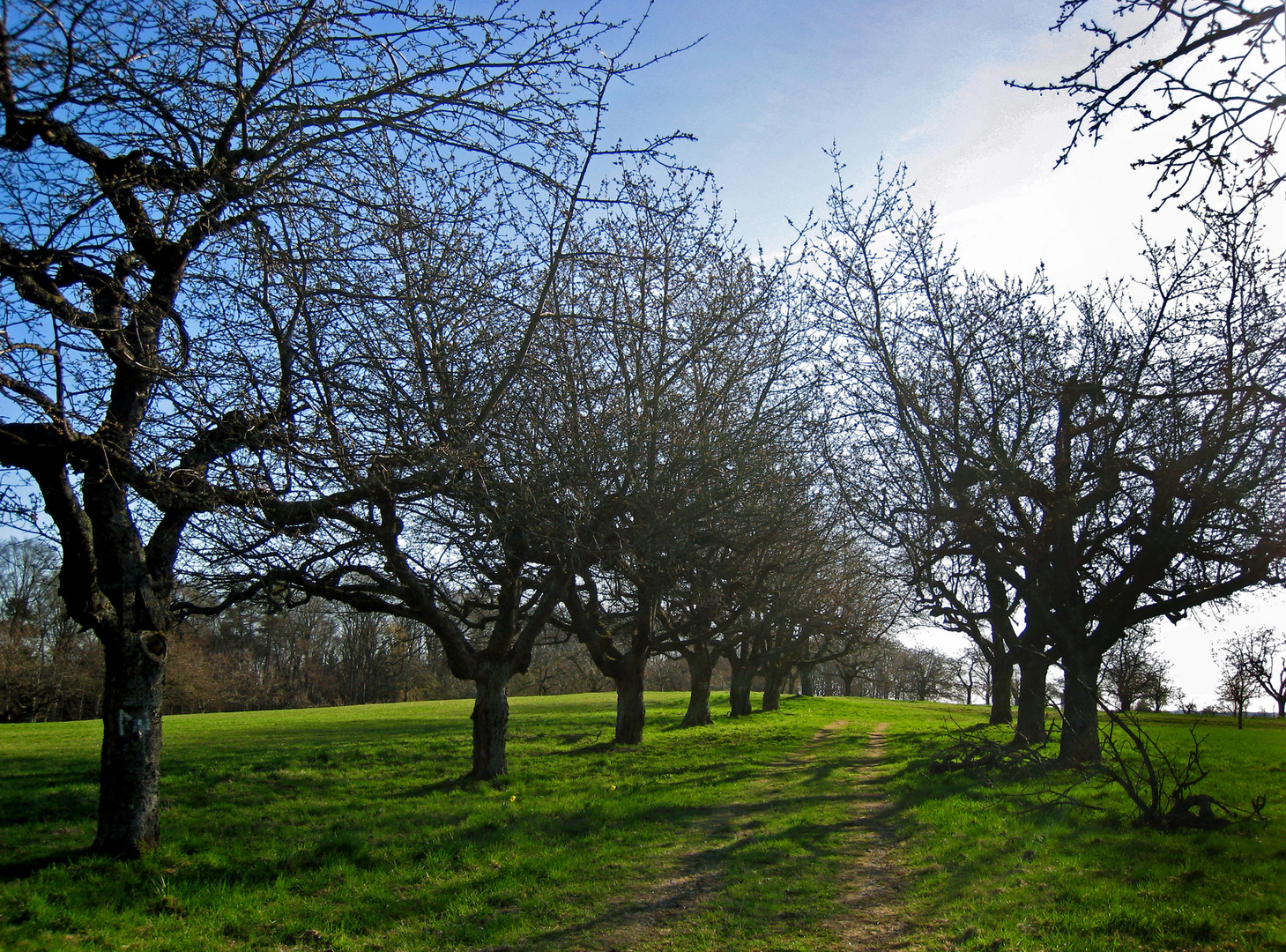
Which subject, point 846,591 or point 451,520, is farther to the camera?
point 846,591

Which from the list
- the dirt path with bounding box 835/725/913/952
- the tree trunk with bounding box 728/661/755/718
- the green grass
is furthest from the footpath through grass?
the tree trunk with bounding box 728/661/755/718

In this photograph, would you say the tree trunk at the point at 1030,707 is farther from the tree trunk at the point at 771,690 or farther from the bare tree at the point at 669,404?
the tree trunk at the point at 771,690

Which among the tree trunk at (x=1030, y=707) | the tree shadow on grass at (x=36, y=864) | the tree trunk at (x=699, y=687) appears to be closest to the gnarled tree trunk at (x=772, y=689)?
the tree trunk at (x=699, y=687)

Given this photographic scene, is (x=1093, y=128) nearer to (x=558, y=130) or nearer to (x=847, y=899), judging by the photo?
(x=558, y=130)

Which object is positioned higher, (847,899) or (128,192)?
(128,192)

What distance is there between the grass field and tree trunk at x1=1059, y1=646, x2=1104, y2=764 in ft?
5.62

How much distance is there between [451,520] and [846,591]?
15983 millimetres

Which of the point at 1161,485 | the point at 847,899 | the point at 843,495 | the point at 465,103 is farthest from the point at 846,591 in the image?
the point at 465,103

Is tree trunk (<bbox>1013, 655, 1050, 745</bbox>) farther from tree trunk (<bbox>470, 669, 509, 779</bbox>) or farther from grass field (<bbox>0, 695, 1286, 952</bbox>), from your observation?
tree trunk (<bbox>470, 669, 509, 779</bbox>)

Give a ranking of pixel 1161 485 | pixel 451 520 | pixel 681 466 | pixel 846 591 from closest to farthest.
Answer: pixel 451 520 < pixel 681 466 < pixel 1161 485 < pixel 846 591

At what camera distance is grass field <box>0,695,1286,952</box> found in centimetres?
562

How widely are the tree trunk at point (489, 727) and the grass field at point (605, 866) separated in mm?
408

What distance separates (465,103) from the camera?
4.70 m

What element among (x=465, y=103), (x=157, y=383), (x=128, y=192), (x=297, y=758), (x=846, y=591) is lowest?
(x=297, y=758)
